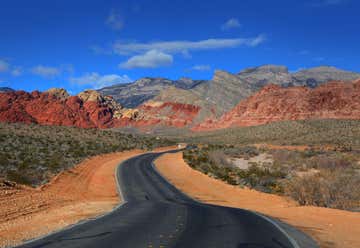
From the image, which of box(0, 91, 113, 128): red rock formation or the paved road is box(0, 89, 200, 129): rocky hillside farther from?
the paved road

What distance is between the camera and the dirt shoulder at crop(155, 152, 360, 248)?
12.1 metres

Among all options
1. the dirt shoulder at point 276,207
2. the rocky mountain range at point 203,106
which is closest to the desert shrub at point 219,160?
the dirt shoulder at point 276,207

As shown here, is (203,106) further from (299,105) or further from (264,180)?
(264,180)

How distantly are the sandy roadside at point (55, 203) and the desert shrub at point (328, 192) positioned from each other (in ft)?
31.5

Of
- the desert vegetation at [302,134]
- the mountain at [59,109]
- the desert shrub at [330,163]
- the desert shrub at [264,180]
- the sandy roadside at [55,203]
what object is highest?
the mountain at [59,109]

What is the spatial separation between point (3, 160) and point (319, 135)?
59.1 meters

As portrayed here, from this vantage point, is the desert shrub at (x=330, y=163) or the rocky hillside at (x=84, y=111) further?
the rocky hillside at (x=84, y=111)

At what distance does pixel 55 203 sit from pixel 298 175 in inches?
819

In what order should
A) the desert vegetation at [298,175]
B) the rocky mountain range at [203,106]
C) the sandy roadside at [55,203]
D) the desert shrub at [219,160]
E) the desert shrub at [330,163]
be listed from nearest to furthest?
1. the sandy roadside at [55,203]
2. the desert vegetation at [298,175]
3. the desert shrub at [330,163]
4. the desert shrub at [219,160]
5. the rocky mountain range at [203,106]

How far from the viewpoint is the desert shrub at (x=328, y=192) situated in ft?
61.5

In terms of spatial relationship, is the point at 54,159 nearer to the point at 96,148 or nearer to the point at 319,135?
the point at 96,148

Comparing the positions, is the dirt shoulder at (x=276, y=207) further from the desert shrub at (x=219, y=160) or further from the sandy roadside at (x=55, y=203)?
the sandy roadside at (x=55, y=203)

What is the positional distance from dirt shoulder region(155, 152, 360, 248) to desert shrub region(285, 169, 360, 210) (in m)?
0.77

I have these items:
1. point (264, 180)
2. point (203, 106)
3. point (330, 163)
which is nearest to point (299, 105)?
point (203, 106)
